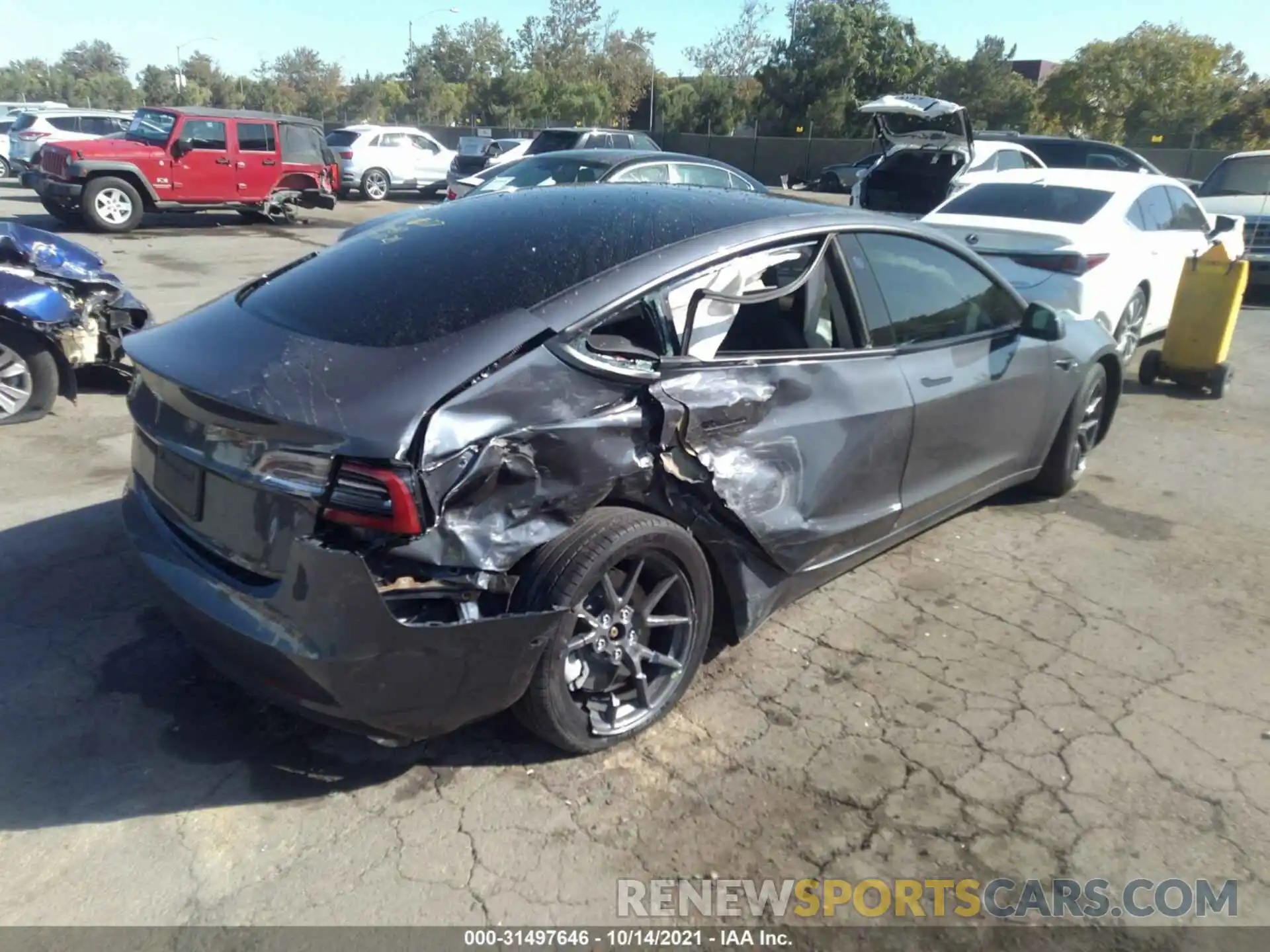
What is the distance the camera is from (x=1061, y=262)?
286 inches

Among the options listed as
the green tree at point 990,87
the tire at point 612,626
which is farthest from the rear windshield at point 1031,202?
the green tree at point 990,87

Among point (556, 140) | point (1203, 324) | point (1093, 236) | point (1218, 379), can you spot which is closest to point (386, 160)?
point (556, 140)

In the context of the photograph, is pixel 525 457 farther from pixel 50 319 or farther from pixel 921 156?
pixel 921 156

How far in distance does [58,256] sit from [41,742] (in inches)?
173

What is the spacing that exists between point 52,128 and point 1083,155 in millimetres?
21680

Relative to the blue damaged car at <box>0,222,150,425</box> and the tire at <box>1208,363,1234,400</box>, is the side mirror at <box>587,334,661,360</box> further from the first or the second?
the tire at <box>1208,363,1234,400</box>

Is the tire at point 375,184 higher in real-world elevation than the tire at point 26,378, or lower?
higher

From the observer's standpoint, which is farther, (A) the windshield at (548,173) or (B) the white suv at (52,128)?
(B) the white suv at (52,128)

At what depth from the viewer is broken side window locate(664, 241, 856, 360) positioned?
3.26 meters

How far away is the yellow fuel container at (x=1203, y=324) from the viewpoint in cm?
744

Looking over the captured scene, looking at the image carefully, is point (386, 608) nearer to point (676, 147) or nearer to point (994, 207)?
point (994, 207)

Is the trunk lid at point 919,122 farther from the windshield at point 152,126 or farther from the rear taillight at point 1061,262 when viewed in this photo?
the windshield at point 152,126

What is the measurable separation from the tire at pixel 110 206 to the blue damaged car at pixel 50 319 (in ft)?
31.6

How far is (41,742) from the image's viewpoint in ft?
9.91
